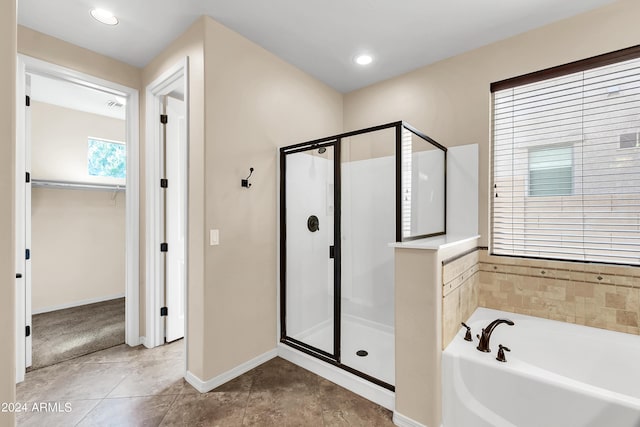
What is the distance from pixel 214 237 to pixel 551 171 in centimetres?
258

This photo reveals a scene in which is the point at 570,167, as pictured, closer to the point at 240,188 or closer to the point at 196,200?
the point at 240,188

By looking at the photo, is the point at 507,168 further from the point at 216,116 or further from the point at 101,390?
the point at 101,390

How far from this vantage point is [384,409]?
187 centimetres

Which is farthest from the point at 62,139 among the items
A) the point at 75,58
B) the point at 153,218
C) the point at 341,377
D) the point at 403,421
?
the point at 403,421

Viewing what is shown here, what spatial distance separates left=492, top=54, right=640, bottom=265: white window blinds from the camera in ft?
6.30

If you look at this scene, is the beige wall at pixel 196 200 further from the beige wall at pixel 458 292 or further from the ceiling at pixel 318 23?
the beige wall at pixel 458 292

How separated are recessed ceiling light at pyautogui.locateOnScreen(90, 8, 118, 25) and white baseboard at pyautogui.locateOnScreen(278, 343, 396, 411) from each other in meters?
2.86

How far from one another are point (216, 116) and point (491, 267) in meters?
2.49

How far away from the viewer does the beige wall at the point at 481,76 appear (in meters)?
1.96

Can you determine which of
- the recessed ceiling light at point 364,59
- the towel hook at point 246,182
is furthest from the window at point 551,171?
the towel hook at point 246,182

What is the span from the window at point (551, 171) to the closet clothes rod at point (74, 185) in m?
3.92

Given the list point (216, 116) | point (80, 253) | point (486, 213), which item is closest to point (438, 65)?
point (486, 213)

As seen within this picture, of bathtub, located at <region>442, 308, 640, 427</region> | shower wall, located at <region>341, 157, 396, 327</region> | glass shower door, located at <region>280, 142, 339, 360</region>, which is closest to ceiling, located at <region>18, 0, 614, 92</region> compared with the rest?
glass shower door, located at <region>280, 142, 339, 360</region>

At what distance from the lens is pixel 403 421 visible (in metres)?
1.72
